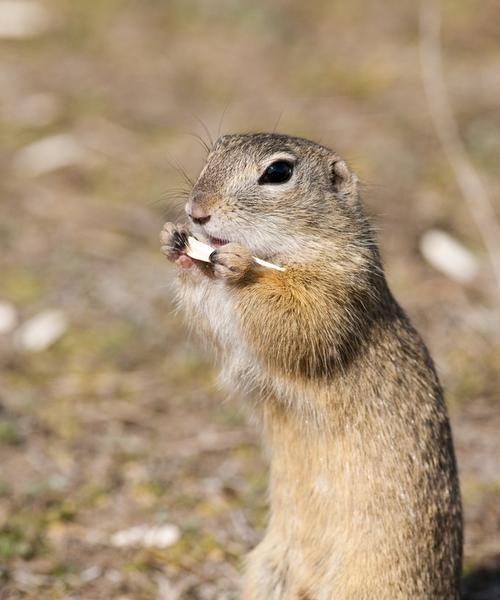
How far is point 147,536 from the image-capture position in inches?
181

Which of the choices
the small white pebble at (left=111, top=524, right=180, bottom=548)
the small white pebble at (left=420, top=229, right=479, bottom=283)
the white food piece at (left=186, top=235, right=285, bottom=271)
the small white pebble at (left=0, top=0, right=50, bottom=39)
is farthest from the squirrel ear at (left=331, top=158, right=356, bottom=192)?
the small white pebble at (left=0, top=0, right=50, bottom=39)

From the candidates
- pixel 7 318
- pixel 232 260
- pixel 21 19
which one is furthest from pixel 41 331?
pixel 21 19

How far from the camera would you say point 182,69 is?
31.7 feet

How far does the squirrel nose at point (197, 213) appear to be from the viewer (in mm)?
3611

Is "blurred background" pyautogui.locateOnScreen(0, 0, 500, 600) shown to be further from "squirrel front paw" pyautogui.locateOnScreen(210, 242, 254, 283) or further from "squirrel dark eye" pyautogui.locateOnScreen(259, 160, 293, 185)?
"squirrel front paw" pyautogui.locateOnScreen(210, 242, 254, 283)

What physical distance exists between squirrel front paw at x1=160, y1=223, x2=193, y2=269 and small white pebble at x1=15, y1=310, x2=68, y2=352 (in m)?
2.57

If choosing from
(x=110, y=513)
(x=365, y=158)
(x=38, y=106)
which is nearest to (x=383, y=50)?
(x=365, y=158)

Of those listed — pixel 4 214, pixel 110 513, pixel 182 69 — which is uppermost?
pixel 182 69

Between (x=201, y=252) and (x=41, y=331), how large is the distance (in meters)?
2.71

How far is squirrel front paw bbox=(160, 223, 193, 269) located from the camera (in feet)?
12.1

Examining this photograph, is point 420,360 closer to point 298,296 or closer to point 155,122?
point 298,296

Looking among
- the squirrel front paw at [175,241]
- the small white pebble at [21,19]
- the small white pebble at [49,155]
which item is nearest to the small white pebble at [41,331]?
the small white pebble at [49,155]

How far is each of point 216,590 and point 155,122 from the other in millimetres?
5261

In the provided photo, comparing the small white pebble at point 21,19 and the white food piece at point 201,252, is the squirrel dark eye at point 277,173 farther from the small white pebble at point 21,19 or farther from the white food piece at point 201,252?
the small white pebble at point 21,19
